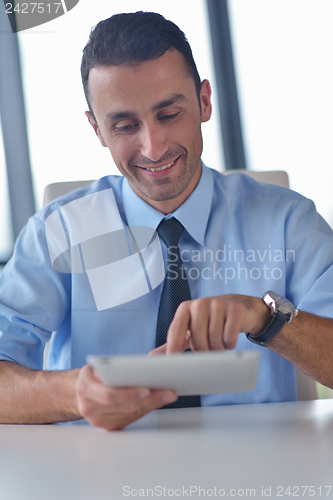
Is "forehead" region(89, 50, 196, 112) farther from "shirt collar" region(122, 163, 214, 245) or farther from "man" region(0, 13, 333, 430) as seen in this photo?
"shirt collar" region(122, 163, 214, 245)

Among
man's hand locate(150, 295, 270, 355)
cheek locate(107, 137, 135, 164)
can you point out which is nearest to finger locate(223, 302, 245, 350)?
man's hand locate(150, 295, 270, 355)

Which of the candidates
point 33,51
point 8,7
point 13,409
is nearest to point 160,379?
point 13,409

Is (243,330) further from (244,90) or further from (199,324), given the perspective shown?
(244,90)

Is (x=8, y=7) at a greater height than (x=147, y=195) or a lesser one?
greater

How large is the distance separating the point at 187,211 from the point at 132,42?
0.46 meters

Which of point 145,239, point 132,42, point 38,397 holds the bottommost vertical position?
point 38,397

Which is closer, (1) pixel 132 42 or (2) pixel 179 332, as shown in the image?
(2) pixel 179 332

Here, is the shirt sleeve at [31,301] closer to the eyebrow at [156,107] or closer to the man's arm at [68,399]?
the man's arm at [68,399]

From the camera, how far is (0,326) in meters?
1.05

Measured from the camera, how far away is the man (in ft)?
3.72

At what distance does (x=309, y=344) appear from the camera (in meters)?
0.93

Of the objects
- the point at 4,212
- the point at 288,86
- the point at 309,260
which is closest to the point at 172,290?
the point at 309,260

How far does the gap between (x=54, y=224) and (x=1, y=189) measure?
192 centimetres

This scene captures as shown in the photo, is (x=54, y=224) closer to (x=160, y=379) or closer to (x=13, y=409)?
(x=13, y=409)
